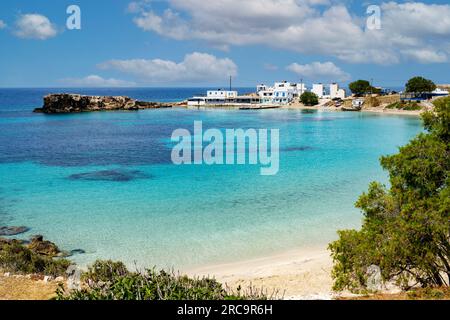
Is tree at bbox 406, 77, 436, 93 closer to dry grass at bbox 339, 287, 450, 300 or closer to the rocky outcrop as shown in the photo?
the rocky outcrop

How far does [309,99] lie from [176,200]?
116 metres

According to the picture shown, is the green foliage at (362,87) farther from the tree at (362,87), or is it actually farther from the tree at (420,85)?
the tree at (420,85)

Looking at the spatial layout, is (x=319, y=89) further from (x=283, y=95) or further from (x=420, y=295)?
(x=420, y=295)

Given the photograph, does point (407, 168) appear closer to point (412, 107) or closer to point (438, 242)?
point (438, 242)

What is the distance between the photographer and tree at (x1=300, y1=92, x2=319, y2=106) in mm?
139375

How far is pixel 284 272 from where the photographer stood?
18.8 m

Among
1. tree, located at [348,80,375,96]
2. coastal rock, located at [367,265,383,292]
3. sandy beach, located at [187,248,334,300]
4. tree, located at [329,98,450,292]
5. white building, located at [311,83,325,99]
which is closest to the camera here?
tree, located at [329,98,450,292]

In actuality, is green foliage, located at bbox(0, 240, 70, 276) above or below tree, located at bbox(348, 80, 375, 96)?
below

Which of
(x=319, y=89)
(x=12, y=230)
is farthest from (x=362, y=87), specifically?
(x=12, y=230)

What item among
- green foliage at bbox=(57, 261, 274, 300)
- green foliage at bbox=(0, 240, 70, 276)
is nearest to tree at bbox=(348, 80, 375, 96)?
green foliage at bbox=(0, 240, 70, 276)

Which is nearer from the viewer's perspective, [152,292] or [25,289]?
[152,292]

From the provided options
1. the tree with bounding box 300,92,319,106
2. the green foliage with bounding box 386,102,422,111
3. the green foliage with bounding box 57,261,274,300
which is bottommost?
the green foliage with bounding box 57,261,274,300

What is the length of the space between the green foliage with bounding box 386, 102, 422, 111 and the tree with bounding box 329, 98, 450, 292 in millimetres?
101624
